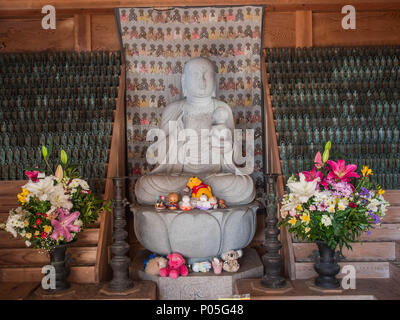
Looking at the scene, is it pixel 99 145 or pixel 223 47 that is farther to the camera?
pixel 223 47

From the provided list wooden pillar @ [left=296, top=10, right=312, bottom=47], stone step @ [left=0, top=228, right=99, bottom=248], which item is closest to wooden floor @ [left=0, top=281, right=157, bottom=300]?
stone step @ [left=0, top=228, right=99, bottom=248]

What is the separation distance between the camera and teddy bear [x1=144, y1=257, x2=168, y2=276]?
10.3ft

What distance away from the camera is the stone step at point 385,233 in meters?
3.23

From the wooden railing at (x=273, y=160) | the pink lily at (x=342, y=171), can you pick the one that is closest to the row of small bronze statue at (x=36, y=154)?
the wooden railing at (x=273, y=160)

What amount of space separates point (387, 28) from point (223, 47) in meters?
1.86

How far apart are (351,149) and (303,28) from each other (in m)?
1.66

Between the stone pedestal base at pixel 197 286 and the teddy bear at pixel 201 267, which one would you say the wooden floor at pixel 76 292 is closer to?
the stone pedestal base at pixel 197 286

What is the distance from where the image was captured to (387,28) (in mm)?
4879

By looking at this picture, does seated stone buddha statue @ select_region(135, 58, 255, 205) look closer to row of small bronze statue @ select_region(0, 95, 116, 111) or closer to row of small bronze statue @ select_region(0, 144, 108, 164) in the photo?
row of small bronze statue @ select_region(0, 144, 108, 164)

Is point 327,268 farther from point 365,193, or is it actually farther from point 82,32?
point 82,32

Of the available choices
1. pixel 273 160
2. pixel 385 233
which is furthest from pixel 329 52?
pixel 385 233

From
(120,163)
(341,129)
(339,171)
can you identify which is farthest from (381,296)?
(120,163)

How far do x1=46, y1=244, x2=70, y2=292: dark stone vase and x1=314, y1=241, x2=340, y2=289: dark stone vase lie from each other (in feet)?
5.47

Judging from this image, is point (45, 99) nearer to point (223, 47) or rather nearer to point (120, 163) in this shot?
point (120, 163)
